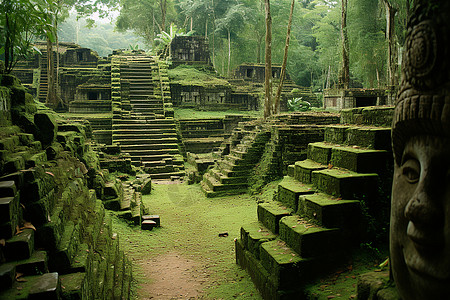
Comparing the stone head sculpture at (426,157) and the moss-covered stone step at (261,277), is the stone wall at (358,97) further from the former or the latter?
the stone head sculpture at (426,157)

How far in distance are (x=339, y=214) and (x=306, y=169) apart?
1184mm

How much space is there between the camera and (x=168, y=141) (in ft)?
49.8

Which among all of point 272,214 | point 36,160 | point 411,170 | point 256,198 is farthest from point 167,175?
point 411,170

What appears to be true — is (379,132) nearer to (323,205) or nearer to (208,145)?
(323,205)

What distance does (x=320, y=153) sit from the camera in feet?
16.7

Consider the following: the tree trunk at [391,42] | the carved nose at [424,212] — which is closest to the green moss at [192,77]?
the tree trunk at [391,42]

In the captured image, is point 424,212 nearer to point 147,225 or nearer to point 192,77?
point 147,225

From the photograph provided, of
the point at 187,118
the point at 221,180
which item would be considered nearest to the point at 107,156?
the point at 221,180

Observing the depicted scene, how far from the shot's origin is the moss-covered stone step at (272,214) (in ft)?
15.2

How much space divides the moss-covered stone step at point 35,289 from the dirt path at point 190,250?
229 cm

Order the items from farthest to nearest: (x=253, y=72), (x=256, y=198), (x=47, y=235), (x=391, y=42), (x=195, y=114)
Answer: (x=253, y=72), (x=195, y=114), (x=391, y=42), (x=256, y=198), (x=47, y=235)

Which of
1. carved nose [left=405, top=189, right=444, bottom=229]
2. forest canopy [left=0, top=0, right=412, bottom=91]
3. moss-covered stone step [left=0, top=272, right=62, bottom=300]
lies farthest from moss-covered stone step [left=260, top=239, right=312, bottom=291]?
forest canopy [left=0, top=0, right=412, bottom=91]

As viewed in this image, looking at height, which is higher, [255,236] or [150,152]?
[150,152]

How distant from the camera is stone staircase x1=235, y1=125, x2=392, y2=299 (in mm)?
3783
